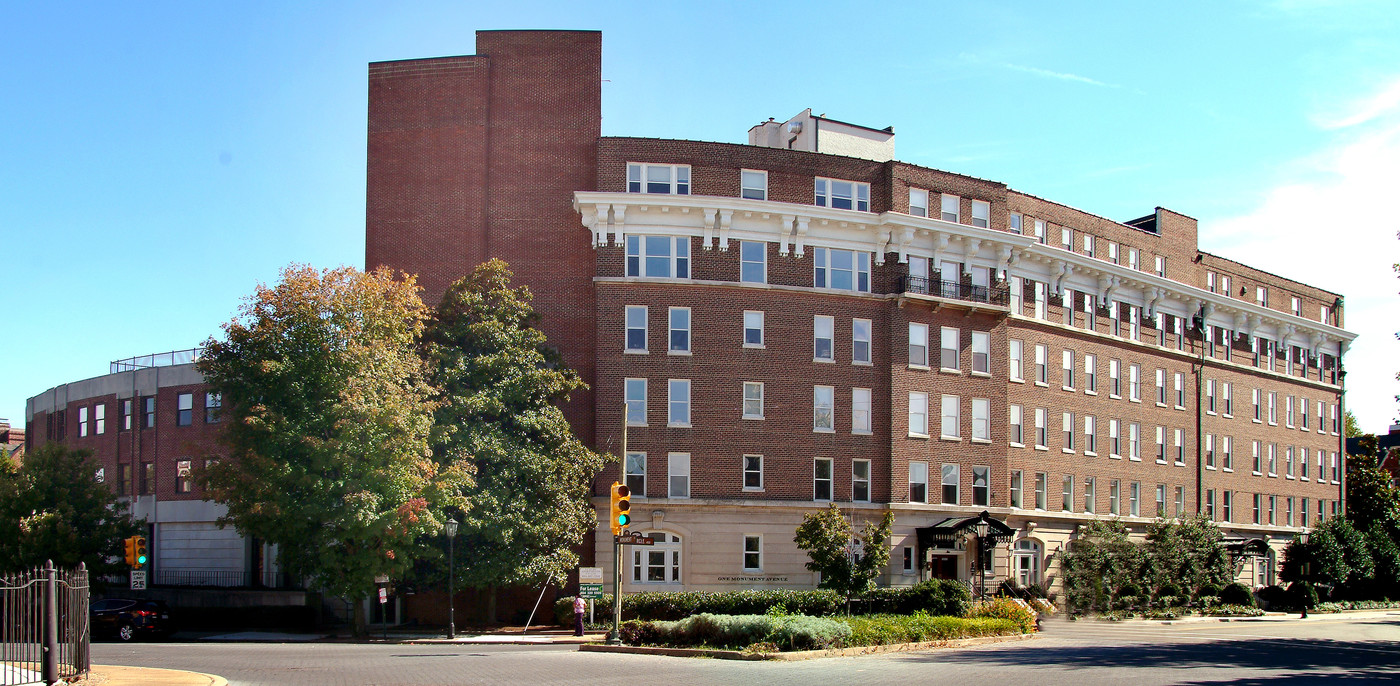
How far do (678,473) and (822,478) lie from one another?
5.96 m

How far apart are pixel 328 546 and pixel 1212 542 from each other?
4096 centimetres

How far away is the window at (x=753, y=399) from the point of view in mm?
47062

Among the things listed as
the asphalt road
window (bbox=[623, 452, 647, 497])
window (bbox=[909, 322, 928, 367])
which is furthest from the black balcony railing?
the asphalt road

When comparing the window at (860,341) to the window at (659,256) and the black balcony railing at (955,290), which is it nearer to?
the black balcony railing at (955,290)

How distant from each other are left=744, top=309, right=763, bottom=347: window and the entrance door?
1156 cm

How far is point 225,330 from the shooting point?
38188 mm

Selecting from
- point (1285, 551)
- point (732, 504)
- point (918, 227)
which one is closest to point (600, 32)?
point (918, 227)

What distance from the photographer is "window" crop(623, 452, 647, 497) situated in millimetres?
45500

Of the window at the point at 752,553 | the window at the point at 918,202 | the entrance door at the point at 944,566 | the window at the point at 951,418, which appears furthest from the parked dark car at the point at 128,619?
the window at the point at 918,202

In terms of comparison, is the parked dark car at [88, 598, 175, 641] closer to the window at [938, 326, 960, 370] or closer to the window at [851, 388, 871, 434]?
the window at [851, 388, 871, 434]

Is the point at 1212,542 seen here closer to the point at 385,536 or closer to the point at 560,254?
the point at 560,254

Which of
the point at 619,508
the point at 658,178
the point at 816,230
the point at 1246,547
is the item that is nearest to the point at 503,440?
the point at 619,508

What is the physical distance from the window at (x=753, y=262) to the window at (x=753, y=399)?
4115 mm

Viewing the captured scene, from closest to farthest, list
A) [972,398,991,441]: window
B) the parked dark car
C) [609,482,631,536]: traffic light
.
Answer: [609,482,631,536]: traffic light, the parked dark car, [972,398,991,441]: window
